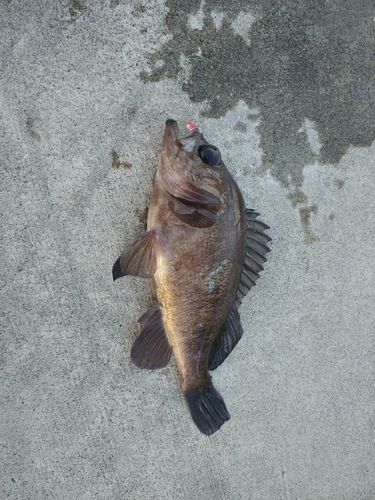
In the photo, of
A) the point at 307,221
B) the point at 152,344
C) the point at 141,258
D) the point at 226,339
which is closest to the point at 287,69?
the point at 307,221

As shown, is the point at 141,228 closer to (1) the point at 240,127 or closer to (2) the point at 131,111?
(2) the point at 131,111

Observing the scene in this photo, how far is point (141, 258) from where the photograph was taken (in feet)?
7.40

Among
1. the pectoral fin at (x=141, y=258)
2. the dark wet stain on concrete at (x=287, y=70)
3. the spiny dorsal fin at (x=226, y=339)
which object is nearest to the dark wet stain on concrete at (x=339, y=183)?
the dark wet stain on concrete at (x=287, y=70)

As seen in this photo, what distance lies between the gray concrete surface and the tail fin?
0.22 m

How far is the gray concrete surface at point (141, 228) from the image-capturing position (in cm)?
241

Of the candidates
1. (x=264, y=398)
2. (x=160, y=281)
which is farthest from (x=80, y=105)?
(x=264, y=398)

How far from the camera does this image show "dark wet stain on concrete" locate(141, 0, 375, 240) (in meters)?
2.58

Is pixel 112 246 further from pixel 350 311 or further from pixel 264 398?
pixel 350 311

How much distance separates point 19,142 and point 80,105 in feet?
1.38

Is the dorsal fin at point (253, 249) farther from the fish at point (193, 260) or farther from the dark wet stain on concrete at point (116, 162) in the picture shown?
the dark wet stain on concrete at point (116, 162)

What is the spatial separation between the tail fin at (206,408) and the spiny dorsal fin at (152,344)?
0.26 m

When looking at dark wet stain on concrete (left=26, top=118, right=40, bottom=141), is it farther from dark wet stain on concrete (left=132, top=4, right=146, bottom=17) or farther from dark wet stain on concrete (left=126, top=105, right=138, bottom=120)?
dark wet stain on concrete (left=132, top=4, right=146, bottom=17)

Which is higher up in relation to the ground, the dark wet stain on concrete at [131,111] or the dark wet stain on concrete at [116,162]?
the dark wet stain on concrete at [131,111]

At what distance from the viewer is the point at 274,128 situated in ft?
8.96
